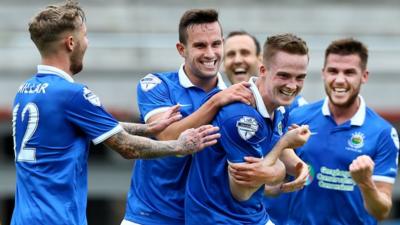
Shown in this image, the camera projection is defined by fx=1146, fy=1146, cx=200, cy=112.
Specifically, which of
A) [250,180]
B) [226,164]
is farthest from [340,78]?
[250,180]

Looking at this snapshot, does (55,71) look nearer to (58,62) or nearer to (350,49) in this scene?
(58,62)

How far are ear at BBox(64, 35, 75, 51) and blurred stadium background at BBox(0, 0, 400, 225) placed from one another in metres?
10.9

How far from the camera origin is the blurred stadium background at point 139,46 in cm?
1880

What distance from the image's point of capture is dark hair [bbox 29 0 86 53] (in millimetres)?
7215

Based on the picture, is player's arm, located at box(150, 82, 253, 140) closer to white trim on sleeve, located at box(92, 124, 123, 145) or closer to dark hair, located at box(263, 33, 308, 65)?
dark hair, located at box(263, 33, 308, 65)

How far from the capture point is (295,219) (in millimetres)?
9609

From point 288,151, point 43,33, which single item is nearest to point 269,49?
point 288,151

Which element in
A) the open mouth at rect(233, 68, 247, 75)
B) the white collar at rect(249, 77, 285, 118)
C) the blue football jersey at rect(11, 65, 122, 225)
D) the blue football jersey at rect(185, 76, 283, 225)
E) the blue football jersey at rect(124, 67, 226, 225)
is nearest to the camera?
the blue football jersey at rect(11, 65, 122, 225)

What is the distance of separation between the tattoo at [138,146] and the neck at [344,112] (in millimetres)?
2550

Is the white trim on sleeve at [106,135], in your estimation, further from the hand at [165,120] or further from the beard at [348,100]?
the beard at [348,100]

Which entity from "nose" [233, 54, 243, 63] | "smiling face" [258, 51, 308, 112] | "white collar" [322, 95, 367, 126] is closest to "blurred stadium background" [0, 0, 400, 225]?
"nose" [233, 54, 243, 63]

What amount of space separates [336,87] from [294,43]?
5.57ft

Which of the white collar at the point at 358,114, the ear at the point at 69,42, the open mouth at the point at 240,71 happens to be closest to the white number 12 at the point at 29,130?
the ear at the point at 69,42

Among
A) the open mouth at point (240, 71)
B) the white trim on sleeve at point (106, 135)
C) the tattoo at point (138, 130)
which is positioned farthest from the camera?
the open mouth at point (240, 71)
